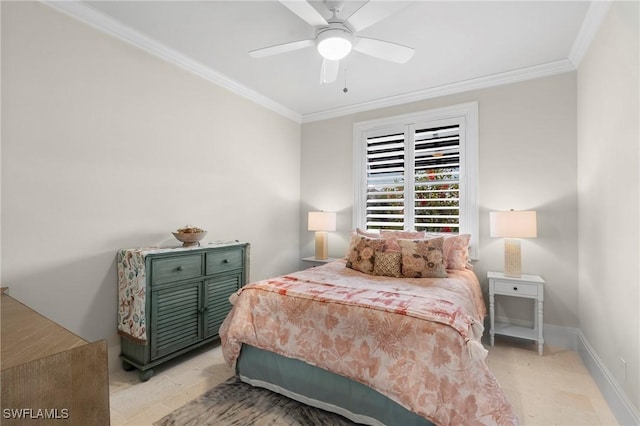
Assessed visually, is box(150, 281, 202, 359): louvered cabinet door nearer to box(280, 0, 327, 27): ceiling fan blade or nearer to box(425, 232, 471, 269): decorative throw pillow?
box(280, 0, 327, 27): ceiling fan blade

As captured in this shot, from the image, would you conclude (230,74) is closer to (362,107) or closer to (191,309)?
(362,107)

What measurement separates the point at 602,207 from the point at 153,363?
11.8ft

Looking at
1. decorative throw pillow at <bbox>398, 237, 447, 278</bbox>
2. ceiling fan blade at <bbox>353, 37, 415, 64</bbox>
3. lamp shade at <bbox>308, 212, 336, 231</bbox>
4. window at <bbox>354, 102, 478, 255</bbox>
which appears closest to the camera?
ceiling fan blade at <bbox>353, 37, 415, 64</bbox>

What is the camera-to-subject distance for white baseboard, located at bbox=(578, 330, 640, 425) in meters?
1.73

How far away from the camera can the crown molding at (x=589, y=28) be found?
2.15 m

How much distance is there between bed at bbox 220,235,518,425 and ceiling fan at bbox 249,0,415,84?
172 cm

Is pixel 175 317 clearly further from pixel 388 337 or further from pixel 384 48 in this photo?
pixel 384 48

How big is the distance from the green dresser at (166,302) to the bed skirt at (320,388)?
2.13ft

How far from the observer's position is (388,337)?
5.51 feet

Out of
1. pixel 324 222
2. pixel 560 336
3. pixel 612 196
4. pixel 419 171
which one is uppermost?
pixel 419 171

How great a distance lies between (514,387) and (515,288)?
0.94 meters

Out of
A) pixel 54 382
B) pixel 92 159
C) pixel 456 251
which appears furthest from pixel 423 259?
pixel 92 159

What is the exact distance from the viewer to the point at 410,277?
2.72 m

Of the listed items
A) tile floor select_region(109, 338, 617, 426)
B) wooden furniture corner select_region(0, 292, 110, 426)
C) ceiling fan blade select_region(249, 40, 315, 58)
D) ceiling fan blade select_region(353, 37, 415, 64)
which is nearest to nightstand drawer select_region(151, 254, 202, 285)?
tile floor select_region(109, 338, 617, 426)
